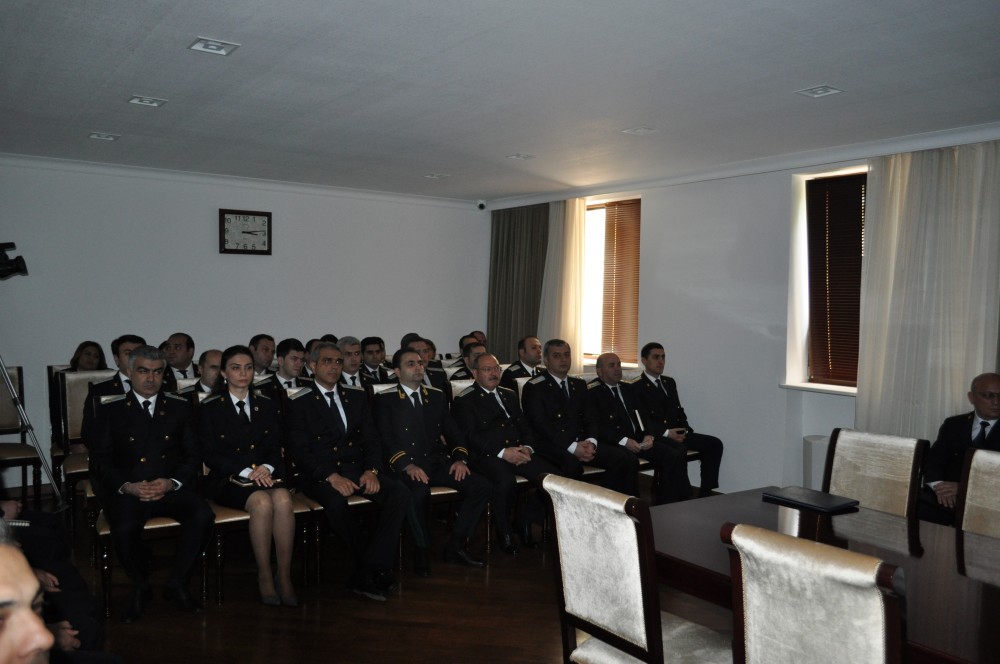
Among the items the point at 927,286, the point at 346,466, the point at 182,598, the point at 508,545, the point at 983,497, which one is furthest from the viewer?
the point at 927,286

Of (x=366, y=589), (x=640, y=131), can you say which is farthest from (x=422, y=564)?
(x=640, y=131)

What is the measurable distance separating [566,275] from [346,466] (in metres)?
4.30

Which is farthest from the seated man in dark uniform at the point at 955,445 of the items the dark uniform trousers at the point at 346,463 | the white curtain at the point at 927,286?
the dark uniform trousers at the point at 346,463

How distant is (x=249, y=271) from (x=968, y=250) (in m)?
6.27

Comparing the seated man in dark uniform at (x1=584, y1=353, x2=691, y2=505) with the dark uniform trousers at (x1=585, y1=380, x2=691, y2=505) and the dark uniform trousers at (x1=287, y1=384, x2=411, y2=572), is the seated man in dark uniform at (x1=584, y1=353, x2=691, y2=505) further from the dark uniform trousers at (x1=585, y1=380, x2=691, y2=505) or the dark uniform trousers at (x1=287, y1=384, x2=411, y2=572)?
the dark uniform trousers at (x1=287, y1=384, x2=411, y2=572)

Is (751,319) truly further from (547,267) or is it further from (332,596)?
(332,596)

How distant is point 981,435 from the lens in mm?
4445

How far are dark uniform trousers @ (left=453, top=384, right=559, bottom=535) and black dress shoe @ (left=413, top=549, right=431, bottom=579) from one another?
618mm

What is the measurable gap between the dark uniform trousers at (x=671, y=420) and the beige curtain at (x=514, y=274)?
2.35 meters

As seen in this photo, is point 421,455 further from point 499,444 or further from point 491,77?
point 491,77

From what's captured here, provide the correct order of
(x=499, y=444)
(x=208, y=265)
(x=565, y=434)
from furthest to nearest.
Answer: (x=208, y=265)
(x=565, y=434)
(x=499, y=444)

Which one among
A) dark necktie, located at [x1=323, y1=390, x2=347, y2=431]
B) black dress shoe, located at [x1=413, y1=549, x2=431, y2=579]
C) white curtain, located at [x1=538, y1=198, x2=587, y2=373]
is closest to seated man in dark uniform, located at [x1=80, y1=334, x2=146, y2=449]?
dark necktie, located at [x1=323, y1=390, x2=347, y2=431]

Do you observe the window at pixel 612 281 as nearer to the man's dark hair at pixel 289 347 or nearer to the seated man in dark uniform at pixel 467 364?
the seated man in dark uniform at pixel 467 364

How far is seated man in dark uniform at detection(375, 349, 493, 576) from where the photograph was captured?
4672mm
